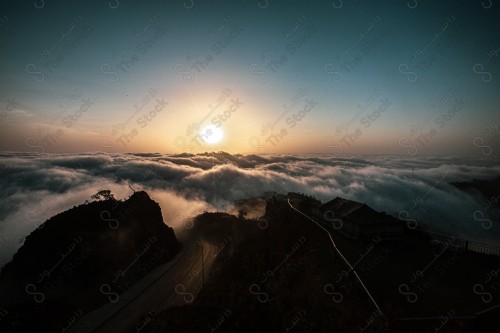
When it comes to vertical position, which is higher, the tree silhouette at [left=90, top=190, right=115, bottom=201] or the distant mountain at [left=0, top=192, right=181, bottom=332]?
the tree silhouette at [left=90, top=190, right=115, bottom=201]

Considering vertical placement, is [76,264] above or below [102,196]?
below

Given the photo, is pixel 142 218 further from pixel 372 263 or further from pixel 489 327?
pixel 489 327

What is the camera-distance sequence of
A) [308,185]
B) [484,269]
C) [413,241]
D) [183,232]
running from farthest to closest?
[308,185], [183,232], [413,241], [484,269]

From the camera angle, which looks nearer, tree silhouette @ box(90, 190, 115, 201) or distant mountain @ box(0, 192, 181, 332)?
distant mountain @ box(0, 192, 181, 332)

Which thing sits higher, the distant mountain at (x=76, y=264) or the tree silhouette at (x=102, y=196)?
the tree silhouette at (x=102, y=196)

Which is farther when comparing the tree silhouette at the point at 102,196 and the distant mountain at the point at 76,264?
the tree silhouette at the point at 102,196

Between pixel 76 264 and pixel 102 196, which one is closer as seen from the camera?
pixel 76 264

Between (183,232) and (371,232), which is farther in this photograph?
(183,232)

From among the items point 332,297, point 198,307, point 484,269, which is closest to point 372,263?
point 332,297
